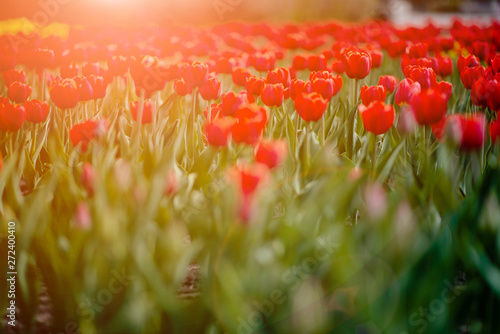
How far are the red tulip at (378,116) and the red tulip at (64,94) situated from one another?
3.90 feet

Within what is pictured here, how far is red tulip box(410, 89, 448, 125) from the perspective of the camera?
172cm

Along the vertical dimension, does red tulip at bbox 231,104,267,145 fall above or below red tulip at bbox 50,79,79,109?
above

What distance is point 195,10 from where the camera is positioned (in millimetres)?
13211

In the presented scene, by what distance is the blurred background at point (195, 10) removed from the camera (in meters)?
9.13

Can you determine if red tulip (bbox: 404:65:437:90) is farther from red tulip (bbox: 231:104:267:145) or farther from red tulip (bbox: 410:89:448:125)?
red tulip (bbox: 231:104:267:145)

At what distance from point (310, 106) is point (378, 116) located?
28 cm

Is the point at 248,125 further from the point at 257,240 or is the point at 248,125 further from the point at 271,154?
the point at 257,240

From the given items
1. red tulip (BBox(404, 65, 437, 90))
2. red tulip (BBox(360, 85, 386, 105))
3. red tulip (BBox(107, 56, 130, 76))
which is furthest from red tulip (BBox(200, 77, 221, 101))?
red tulip (BBox(404, 65, 437, 90))

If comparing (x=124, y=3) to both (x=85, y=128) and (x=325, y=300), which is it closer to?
(x=85, y=128)

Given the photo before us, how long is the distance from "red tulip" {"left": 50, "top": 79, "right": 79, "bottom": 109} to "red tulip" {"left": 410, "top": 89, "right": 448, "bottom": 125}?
1.36 meters

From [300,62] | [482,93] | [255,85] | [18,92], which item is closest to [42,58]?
[18,92]

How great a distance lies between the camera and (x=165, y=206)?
1523 mm

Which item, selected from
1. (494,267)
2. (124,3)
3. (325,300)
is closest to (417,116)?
(494,267)

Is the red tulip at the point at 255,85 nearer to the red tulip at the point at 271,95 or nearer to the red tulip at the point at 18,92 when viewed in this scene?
the red tulip at the point at 271,95
